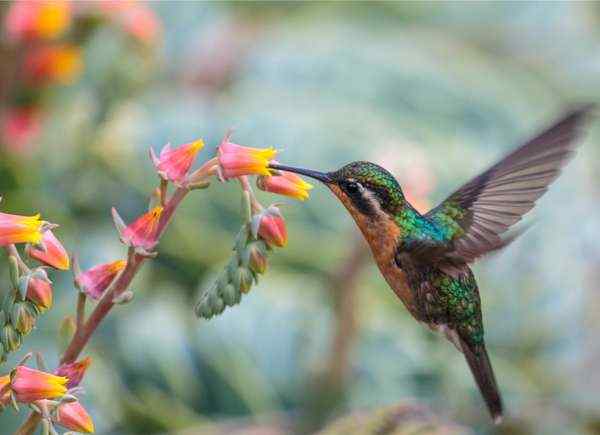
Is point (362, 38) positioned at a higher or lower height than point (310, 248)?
higher

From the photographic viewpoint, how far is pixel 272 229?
62.3 inches

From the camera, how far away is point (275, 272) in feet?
12.0

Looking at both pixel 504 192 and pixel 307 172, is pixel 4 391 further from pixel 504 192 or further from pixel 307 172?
pixel 504 192

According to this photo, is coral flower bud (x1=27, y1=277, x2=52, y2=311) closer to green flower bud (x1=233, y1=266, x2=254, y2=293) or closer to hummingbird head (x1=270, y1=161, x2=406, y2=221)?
green flower bud (x1=233, y1=266, x2=254, y2=293)

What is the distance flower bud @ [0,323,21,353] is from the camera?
147cm

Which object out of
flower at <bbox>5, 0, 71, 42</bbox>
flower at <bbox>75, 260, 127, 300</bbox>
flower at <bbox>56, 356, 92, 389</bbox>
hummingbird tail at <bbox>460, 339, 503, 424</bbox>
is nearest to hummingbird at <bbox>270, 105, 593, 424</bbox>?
hummingbird tail at <bbox>460, 339, 503, 424</bbox>

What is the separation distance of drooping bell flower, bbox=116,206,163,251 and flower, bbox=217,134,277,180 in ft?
0.32

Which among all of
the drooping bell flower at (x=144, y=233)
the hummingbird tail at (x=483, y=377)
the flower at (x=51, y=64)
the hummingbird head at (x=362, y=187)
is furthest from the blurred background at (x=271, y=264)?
the drooping bell flower at (x=144, y=233)

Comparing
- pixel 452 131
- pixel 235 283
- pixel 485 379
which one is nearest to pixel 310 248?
pixel 452 131

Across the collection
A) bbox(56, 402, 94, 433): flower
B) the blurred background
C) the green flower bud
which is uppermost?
the green flower bud

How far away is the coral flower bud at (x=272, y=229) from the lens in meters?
1.58

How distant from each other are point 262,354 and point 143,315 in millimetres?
328

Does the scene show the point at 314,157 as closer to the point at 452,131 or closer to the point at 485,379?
the point at 452,131

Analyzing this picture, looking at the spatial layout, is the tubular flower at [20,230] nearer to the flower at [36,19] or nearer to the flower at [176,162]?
the flower at [176,162]
